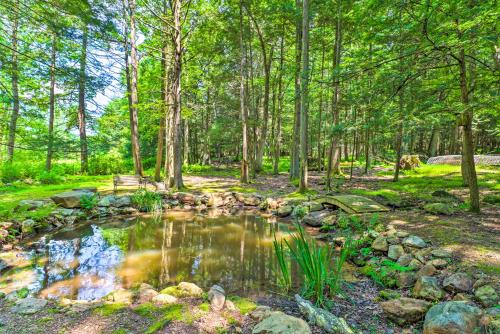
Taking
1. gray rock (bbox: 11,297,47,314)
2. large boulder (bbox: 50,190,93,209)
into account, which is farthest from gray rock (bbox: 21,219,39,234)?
gray rock (bbox: 11,297,47,314)

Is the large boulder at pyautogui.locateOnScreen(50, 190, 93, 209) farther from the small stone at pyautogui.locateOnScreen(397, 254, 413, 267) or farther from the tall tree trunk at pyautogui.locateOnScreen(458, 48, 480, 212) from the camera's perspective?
the tall tree trunk at pyautogui.locateOnScreen(458, 48, 480, 212)

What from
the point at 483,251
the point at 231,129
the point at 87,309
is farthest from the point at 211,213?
the point at 231,129

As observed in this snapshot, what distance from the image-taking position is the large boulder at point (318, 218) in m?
6.72

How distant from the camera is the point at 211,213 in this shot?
29.0 ft

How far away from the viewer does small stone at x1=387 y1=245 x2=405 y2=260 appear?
422 centimetres

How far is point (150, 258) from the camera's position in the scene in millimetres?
4922

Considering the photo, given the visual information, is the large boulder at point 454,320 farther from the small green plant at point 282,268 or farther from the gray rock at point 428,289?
the small green plant at point 282,268

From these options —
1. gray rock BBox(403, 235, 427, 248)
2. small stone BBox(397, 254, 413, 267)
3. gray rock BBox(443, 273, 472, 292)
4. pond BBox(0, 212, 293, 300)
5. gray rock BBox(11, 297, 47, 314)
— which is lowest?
pond BBox(0, 212, 293, 300)

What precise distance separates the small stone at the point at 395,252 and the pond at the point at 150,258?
1837mm

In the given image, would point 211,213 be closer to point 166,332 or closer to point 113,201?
point 113,201

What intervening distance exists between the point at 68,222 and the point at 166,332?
6.05 meters

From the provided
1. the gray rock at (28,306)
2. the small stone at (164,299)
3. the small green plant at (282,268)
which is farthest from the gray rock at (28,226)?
the small green plant at (282,268)

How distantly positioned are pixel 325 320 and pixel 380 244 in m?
2.55

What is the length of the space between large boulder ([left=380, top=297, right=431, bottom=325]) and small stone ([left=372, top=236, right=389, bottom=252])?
1670 mm
